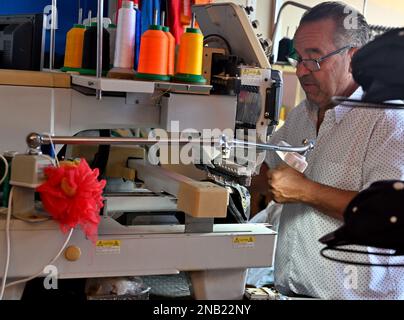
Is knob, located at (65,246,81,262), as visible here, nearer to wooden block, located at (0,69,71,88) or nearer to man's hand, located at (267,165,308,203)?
wooden block, located at (0,69,71,88)

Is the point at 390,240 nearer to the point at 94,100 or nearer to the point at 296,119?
the point at 94,100

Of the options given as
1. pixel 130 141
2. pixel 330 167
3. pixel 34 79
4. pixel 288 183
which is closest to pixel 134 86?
pixel 130 141

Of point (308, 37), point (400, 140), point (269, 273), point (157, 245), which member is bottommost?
point (269, 273)

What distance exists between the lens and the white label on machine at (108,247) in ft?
3.89

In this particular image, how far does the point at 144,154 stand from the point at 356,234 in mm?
1114

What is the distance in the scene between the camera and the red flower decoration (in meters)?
1.12

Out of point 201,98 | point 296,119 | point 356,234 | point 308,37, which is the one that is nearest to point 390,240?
point 356,234

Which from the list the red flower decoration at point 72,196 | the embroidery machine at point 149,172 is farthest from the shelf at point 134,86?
the red flower decoration at point 72,196

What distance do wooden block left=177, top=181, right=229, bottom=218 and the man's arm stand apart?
0.38 metres

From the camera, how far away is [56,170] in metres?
1.14

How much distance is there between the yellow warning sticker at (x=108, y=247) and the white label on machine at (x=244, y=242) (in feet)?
0.86

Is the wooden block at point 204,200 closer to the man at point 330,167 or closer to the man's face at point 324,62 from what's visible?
the man at point 330,167

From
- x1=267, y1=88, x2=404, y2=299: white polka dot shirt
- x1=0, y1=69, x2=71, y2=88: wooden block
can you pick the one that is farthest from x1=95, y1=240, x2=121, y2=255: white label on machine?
x1=267, y1=88, x2=404, y2=299: white polka dot shirt

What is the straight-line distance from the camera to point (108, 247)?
119cm
